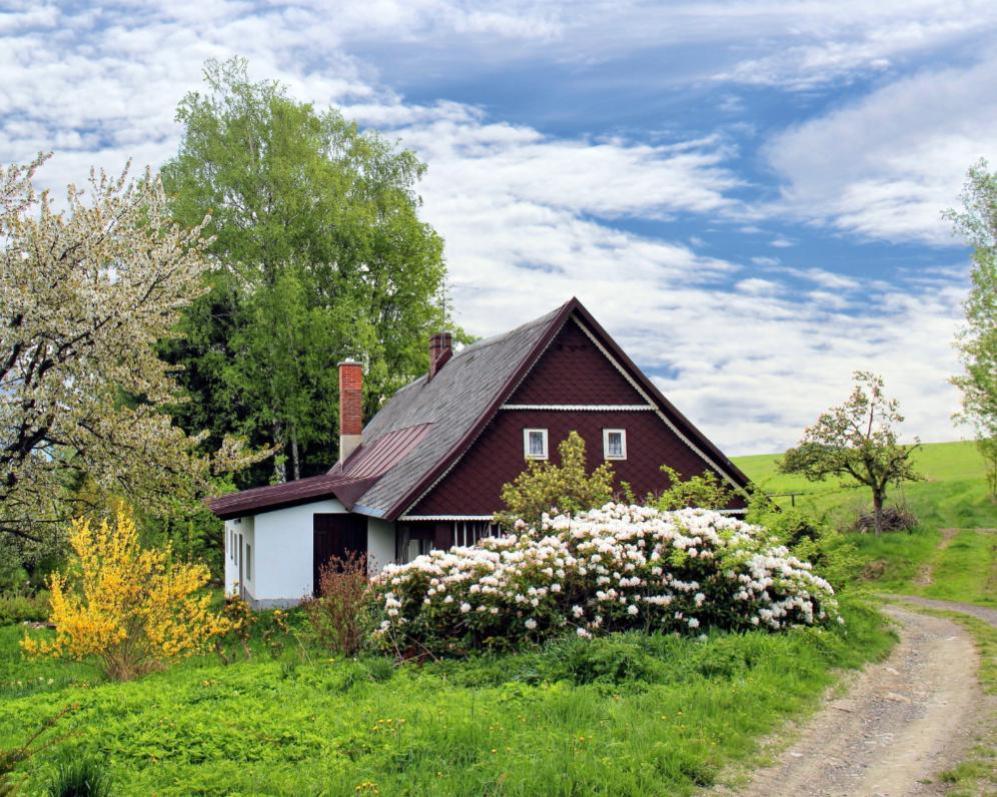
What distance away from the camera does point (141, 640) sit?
1488cm

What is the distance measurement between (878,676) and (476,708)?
625cm

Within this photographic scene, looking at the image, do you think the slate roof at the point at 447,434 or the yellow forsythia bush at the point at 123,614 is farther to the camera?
the slate roof at the point at 447,434

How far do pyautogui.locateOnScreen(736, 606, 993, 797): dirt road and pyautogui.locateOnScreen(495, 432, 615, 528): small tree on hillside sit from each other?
23.0ft

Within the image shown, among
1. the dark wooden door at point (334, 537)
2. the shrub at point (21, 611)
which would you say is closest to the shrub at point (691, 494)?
the dark wooden door at point (334, 537)

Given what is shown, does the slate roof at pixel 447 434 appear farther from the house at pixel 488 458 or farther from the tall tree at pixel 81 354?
the tall tree at pixel 81 354

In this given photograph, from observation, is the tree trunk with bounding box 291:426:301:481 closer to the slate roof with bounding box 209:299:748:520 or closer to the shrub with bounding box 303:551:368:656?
the slate roof with bounding box 209:299:748:520

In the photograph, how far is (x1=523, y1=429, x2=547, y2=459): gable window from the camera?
2277 cm

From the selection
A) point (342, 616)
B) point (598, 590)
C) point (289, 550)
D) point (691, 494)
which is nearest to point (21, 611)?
point (289, 550)

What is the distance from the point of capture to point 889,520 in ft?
103

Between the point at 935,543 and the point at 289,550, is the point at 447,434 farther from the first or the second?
the point at 935,543

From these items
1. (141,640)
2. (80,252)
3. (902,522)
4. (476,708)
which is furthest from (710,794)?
(902,522)

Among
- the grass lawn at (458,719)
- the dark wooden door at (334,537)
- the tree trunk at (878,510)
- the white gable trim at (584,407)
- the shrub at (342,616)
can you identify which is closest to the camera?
the grass lawn at (458,719)

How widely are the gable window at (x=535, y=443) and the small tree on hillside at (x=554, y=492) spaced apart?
1.00 meters

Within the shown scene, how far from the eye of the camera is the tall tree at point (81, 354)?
17.4 metres
